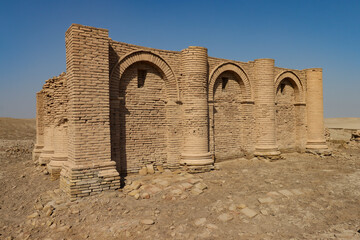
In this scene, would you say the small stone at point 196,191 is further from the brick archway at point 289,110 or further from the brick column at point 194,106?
the brick archway at point 289,110

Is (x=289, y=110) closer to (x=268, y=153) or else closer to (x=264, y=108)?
(x=264, y=108)

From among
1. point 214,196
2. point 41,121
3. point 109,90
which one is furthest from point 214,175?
point 41,121

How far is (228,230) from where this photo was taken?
5.64 meters

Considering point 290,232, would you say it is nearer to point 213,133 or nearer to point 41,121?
point 213,133

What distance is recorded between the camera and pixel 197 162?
9.72 metres

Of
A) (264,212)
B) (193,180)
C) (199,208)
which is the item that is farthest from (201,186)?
(264,212)

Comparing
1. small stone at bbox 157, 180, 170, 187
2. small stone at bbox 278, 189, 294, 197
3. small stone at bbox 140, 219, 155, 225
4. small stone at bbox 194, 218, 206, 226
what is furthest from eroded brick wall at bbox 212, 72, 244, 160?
small stone at bbox 140, 219, 155, 225

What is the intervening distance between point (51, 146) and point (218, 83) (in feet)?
24.8

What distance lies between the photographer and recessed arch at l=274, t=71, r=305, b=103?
13156 millimetres

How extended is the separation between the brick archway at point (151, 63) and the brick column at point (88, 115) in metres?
0.56

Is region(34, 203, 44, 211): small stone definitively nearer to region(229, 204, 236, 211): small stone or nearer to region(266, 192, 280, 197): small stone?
Answer: region(229, 204, 236, 211): small stone

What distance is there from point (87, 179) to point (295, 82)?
11.2 metres

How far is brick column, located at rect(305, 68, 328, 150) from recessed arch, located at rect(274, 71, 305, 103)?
432 millimetres

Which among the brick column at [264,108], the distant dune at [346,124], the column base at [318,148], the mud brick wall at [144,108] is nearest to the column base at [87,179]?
the mud brick wall at [144,108]
